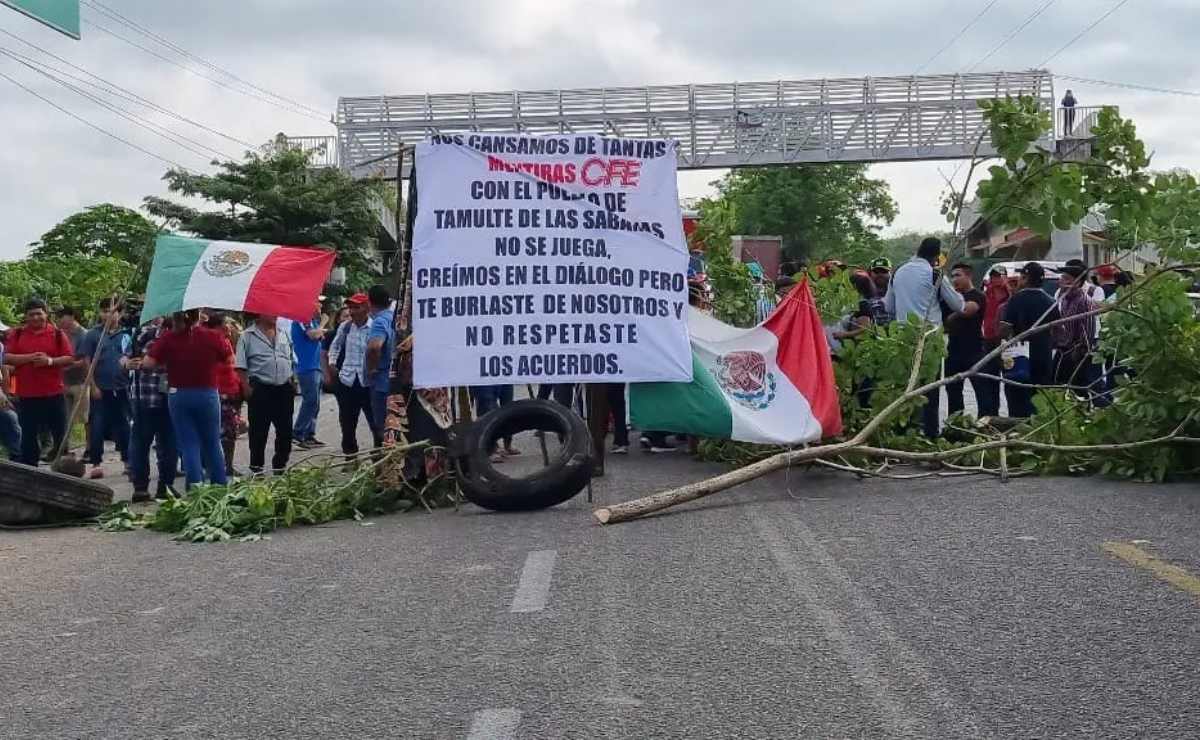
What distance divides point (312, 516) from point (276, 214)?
3442 centimetres

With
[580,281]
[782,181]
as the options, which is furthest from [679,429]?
[782,181]

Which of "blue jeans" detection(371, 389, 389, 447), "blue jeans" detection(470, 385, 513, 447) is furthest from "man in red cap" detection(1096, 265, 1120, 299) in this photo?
"blue jeans" detection(371, 389, 389, 447)

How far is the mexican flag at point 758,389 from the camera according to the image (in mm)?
11758

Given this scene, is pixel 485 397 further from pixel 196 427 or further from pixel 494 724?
pixel 494 724

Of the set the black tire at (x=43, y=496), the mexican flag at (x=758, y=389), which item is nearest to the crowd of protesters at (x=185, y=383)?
the black tire at (x=43, y=496)

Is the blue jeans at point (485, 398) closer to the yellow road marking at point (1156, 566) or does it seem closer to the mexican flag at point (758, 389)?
the mexican flag at point (758, 389)

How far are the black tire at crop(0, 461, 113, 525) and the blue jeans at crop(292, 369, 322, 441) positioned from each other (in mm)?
6535

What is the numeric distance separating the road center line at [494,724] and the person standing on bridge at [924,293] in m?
8.61

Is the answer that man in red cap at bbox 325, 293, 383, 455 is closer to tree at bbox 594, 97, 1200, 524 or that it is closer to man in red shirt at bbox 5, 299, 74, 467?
man in red shirt at bbox 5, 299, 74, 467

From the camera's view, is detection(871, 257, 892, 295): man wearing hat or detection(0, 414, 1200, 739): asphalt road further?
detection(871, 257, 892, 295): man wearing hat

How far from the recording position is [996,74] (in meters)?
42.4

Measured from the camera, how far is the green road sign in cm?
1021

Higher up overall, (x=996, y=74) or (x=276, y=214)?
(x=996, y=74)

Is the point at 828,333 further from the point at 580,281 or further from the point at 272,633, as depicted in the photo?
the point at 272,633
